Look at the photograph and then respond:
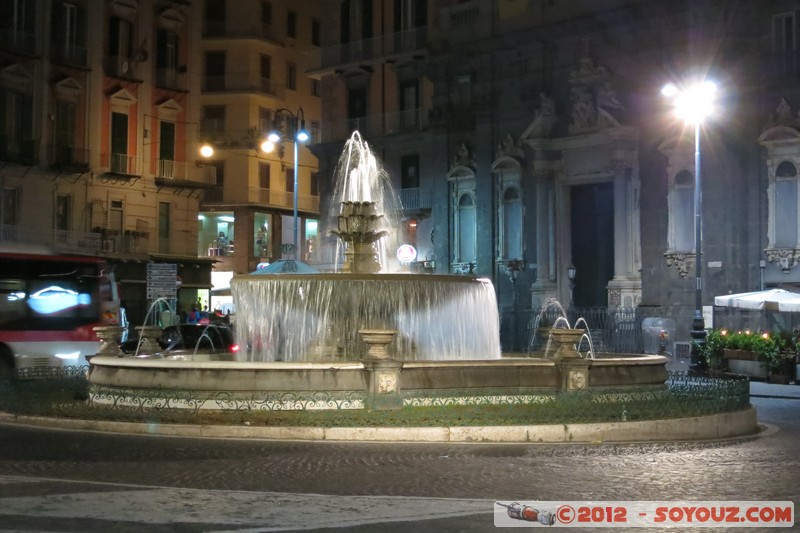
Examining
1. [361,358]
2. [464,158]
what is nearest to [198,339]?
[361,358]

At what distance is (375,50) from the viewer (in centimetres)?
4578

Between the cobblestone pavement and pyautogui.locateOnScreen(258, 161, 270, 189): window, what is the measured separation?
42355mm

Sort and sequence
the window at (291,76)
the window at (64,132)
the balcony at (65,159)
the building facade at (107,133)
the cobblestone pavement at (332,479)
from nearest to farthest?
the cobblestone pavement at (332,479) → the building facade at (107,133) → the balcony at (65,159) → the window at (64,132) → the window at (291,76)

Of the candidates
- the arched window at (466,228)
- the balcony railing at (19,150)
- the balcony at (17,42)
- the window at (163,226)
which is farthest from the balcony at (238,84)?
the arched window at (466,228)

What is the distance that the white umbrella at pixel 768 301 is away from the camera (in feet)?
89.5

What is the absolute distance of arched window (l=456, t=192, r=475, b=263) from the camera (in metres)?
41.2

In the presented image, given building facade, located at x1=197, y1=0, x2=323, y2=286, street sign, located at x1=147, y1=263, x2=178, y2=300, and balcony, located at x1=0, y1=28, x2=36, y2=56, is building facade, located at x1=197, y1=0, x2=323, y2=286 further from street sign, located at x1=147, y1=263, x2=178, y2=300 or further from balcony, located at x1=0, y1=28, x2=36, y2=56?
street sign, located at x1=147, y1=263, x2=178, y2=300

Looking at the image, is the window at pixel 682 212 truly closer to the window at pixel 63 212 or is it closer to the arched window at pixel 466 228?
the arched window at pixel 466 228

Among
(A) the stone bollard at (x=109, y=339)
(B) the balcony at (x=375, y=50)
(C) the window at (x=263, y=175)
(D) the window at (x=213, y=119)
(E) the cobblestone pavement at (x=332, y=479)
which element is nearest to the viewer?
(E) the cobblestone pavement at (x=332, y=479)

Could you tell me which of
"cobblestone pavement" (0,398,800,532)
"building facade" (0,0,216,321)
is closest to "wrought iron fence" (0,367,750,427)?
"cobblestone pavement" (0,398,800,532)

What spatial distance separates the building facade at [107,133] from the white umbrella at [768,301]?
75.9 ft

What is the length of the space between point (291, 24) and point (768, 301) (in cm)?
3769

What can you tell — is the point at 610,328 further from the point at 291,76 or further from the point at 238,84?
the point at 291,76

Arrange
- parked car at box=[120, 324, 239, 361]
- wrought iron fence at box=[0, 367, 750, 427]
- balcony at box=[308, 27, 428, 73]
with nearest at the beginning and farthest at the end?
1. wrought iron fence at box=[0, 367, 750, 427]
2. parked car at box=[120, 324, 239, 361]
3. balcony at box=[308, 27, 428, 73]
